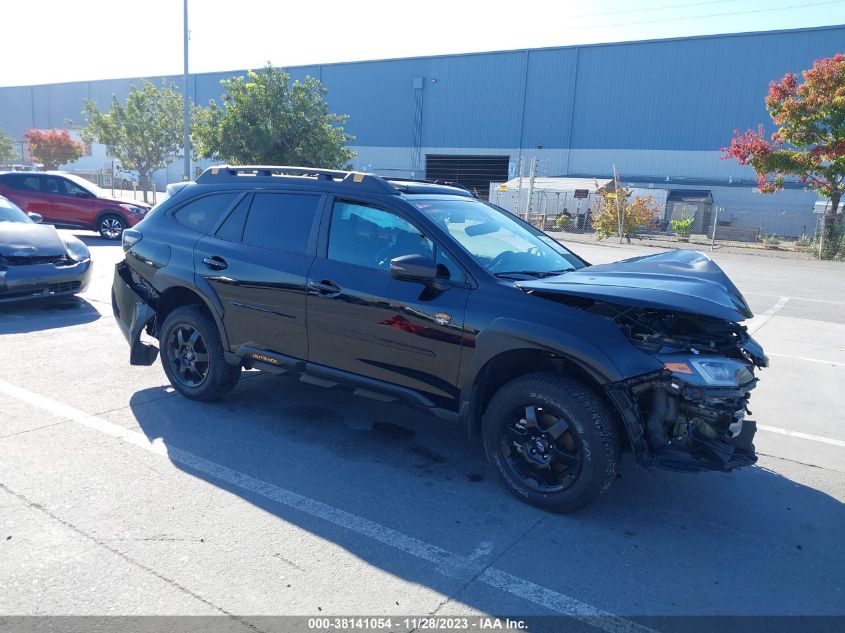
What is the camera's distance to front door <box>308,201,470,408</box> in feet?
13.3

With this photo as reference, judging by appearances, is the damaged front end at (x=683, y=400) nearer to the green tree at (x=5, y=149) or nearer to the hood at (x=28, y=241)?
the hood at (x=28, y=241)

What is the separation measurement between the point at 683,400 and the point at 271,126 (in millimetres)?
19130

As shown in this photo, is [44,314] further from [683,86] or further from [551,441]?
[683,86]

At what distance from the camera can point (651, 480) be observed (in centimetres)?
430

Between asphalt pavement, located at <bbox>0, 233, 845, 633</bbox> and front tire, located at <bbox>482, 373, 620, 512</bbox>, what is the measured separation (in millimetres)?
164

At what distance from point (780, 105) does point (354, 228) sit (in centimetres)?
2204

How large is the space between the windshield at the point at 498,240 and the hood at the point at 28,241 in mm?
6113

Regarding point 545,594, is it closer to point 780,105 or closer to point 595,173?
point 780,105

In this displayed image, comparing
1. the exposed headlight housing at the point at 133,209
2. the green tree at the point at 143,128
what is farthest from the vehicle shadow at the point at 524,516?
the green tree at the point at 143,128

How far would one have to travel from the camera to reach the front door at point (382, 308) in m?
4.06

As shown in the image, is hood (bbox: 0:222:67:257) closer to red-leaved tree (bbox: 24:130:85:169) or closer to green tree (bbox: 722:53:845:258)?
green tree (bbox: 722:53:845:258)

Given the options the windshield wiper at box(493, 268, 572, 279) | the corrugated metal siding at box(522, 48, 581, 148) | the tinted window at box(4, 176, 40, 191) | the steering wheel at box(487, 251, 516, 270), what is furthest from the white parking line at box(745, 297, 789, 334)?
the corrugated metal siding at box(522, 48, 581, 148)

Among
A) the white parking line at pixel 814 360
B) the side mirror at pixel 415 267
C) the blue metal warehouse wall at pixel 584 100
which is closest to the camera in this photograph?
the side mirror at pixel 415 267

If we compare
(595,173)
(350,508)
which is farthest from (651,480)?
(595,173)
